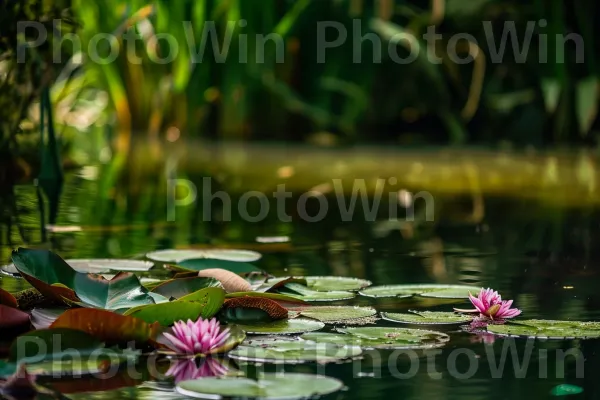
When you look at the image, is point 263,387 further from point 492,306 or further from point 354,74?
point 354,74

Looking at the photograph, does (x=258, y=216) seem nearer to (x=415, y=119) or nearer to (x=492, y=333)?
(x=492, y=333)

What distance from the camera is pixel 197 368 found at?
1572 millimetres

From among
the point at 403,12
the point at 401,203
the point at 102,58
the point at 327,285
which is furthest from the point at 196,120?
the point at 327,285

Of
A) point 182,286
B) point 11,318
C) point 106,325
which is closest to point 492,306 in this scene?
point 182,286

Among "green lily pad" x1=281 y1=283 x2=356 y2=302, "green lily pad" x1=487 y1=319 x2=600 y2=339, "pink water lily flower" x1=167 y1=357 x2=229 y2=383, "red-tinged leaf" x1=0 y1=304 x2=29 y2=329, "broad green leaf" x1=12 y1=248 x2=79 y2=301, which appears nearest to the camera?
"pink water lily flower" x1=167 y1=357 x2=229 y2=383

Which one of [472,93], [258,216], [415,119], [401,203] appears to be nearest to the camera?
[258,216]

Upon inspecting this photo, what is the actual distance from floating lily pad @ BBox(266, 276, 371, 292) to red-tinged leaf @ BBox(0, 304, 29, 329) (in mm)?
612

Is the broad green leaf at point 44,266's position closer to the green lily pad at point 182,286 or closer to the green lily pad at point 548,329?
the green lily pad at point 182,286

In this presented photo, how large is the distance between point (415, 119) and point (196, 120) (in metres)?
1.36

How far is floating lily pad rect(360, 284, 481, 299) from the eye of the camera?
2.17m

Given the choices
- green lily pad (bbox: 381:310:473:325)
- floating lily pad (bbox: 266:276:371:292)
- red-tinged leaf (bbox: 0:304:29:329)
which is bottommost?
green lily pad (bbox: 381:310:473:325)

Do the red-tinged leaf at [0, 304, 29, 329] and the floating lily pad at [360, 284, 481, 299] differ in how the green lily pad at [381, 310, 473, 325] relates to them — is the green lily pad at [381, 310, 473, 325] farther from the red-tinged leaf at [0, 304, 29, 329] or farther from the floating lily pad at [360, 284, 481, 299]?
the red-tinged leaf at [0, 304, 29, 329]

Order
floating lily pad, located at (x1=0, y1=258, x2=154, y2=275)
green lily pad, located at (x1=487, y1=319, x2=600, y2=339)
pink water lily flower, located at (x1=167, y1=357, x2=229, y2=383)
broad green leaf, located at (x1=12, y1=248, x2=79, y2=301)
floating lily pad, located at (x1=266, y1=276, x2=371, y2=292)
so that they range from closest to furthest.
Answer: pink water lily flower, located at (x1=167, y1=357, x2=229, y2=383) < green lily pad, located at (x1=487, y1=319, x2=600, y2=339) < broad green leaf, located at (x1=12, y1=248, x2=79, y2=301) < floating lily pad, located at (x1=266, y1=276, x2=371, y2=292) < floating lily pad, located at (x1=0, y1=258, x2=154, y2=275)

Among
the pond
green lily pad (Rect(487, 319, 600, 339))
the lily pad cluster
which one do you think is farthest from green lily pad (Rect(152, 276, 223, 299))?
green lily pad (Rect(487, 319, 600, 339))
